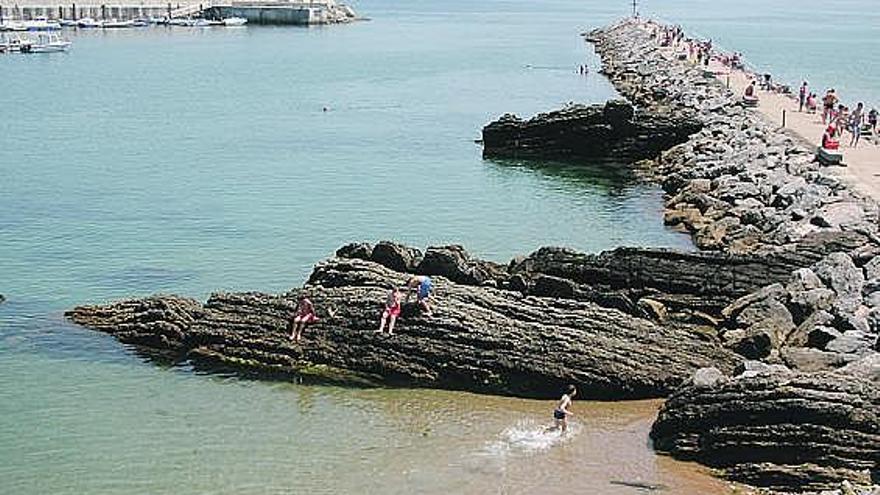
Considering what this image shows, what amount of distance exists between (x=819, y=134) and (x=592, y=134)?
1034cm

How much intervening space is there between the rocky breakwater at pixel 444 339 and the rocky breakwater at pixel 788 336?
1649 mm

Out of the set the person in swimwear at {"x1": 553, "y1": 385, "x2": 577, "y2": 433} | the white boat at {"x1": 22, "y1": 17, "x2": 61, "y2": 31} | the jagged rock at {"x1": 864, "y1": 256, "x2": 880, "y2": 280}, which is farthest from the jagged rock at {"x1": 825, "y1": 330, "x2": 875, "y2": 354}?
the white boat at {"x1": 22, "y1": 17, "x2": 61, "y2": 31}

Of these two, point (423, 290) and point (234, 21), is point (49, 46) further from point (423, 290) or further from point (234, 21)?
point (423, 290)

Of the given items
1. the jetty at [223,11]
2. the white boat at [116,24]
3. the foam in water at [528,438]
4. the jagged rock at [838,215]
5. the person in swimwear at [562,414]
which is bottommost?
the foam in water at [528,438]

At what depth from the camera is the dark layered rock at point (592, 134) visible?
53656 millimetres

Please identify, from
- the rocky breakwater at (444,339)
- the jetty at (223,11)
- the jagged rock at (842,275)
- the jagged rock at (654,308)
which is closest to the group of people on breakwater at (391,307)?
the rocky breakwater at (444,339)

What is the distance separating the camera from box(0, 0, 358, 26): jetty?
503 ft

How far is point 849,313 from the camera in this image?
24.1m

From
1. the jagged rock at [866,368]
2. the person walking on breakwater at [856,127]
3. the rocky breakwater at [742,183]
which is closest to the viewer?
the jagged rock at [866,368]

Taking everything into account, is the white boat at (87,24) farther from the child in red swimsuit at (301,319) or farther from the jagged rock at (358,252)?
the child in red swimsuit at (301,319)

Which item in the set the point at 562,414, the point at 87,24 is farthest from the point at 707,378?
the point at 87,24

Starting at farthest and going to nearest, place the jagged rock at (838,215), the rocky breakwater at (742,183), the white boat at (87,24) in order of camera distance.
→ the white boat at (87,24) → the rocky breakwater at (742,183) → the jagged rock at (838,215)

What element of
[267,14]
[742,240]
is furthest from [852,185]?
[267,14]

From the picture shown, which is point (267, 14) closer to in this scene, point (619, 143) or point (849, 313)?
point (619, 143)
